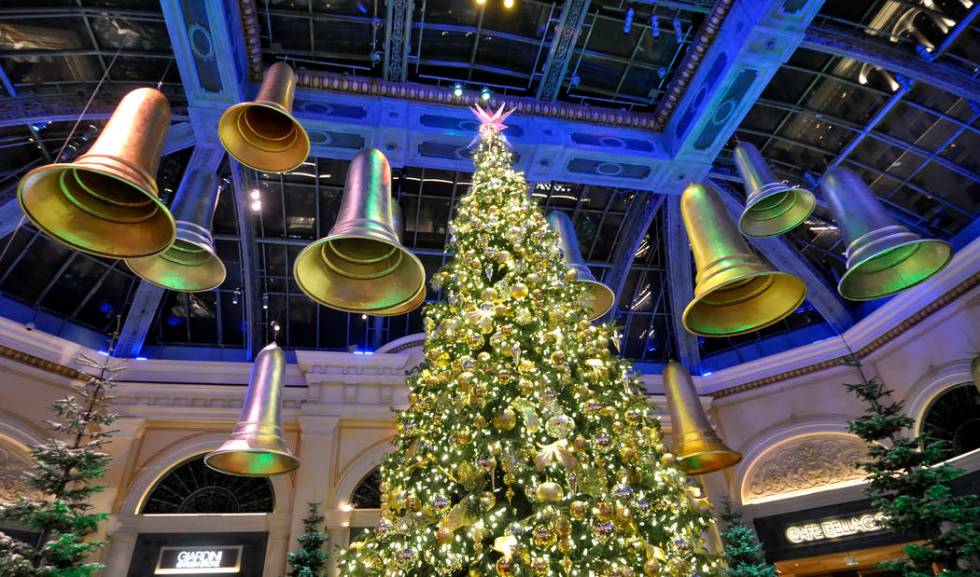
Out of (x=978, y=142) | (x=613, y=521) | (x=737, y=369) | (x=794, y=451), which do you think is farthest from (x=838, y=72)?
(x=613, y=521)

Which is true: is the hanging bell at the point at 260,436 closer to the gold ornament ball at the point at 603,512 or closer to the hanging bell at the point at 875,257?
the gold ornament ball at the point at 603,512

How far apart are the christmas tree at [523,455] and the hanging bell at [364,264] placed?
1.80ft

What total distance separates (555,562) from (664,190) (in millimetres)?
9087

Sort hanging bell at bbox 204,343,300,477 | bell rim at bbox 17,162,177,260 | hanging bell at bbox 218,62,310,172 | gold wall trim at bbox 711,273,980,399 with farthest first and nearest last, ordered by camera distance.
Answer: gold wall trim at bbox 711,273,980,399
hanging bell at bbox 204,343,300,477
hanging bell at bbox 218,62,310,172
bell rim at bbox 17,162,177,260

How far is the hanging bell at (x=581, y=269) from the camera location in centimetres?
593

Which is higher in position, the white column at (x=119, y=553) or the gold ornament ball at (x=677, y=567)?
the white column at (x=119, y=553)

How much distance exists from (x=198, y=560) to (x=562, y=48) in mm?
11961

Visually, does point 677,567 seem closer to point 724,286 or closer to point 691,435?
point 724,286

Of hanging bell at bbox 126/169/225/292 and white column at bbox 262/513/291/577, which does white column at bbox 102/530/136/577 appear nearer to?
white column at bbox 262/513/291/577

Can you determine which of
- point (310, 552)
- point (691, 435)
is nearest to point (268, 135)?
point (691, 435)

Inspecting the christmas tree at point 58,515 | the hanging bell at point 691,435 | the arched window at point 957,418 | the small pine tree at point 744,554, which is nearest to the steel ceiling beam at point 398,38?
the hanging bell at point 691,435

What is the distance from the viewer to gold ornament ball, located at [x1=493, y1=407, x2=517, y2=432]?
3.35 meters

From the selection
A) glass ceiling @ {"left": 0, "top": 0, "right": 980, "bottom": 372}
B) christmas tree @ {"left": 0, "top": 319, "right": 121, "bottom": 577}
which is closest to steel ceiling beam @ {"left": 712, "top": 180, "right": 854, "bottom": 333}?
glass ceiling @ {"left": 0, "top": 0, "right": 980, "bottom": 372}

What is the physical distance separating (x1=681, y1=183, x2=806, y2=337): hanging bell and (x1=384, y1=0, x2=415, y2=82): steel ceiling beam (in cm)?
601
